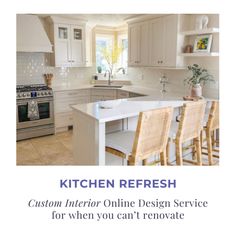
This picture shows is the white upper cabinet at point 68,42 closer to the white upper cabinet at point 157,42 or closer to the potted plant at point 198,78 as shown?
the white upper cabinet at point 157,42

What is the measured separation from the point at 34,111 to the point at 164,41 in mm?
2353

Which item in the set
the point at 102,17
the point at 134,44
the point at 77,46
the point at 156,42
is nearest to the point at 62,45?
the point at 77,46

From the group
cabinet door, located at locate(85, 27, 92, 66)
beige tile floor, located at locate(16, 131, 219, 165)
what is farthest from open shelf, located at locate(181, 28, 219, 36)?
cabinet door, located at locate(85, 27, 92, 66)

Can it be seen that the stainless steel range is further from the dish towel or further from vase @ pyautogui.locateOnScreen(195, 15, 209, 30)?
vase @ pyautogui.locateOnScreen(195, 15, 209, 30)

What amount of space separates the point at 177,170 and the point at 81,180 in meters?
0.55

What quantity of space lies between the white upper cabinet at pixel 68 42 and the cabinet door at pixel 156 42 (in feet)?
4.93

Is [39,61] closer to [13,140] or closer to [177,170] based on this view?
[13,140]

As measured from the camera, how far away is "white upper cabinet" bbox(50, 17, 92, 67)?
14.7 feet

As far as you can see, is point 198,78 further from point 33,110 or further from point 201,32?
point 33,110

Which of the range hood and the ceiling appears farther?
the ceiling

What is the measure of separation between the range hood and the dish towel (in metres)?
0.86

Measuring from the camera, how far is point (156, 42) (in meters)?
3.91

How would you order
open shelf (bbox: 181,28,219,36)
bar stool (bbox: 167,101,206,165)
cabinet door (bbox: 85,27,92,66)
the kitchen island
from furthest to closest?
cabinet door (bbox: 85,27,92,66)
open shelf (bbox: 181,28,219,36)
bar stool (bbox: 167,101,206,165)
the kitchen island
